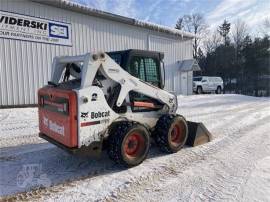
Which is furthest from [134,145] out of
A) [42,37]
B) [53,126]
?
[42,37]

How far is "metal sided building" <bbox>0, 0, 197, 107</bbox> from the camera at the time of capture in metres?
11.3

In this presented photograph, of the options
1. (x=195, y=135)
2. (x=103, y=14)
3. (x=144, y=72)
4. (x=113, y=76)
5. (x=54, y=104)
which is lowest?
(x=195, y=135)

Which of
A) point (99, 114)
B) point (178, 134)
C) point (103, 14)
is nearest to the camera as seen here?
point (99, 114)

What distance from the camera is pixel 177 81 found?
67.8ft

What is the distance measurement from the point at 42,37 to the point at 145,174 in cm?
1005

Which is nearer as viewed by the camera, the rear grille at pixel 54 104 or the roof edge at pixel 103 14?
the rear grille at pixel 54 104

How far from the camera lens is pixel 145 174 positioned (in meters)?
4.42

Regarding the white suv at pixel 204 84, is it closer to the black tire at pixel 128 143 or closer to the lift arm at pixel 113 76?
the lift arm at pixel 113 76

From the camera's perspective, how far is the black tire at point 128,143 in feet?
14.6

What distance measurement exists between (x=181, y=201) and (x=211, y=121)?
247 inches

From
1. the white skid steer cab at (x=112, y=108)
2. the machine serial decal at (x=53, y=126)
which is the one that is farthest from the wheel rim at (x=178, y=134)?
the machine serial decal at (x=53, y=126)

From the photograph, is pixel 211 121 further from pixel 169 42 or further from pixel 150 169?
pixel 169 42

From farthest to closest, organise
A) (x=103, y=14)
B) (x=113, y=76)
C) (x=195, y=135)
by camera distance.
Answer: (x=103, y=14) → (x=195, y=135) → (x=113, y=76)

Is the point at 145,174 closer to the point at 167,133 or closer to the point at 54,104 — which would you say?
the point at 167,133
